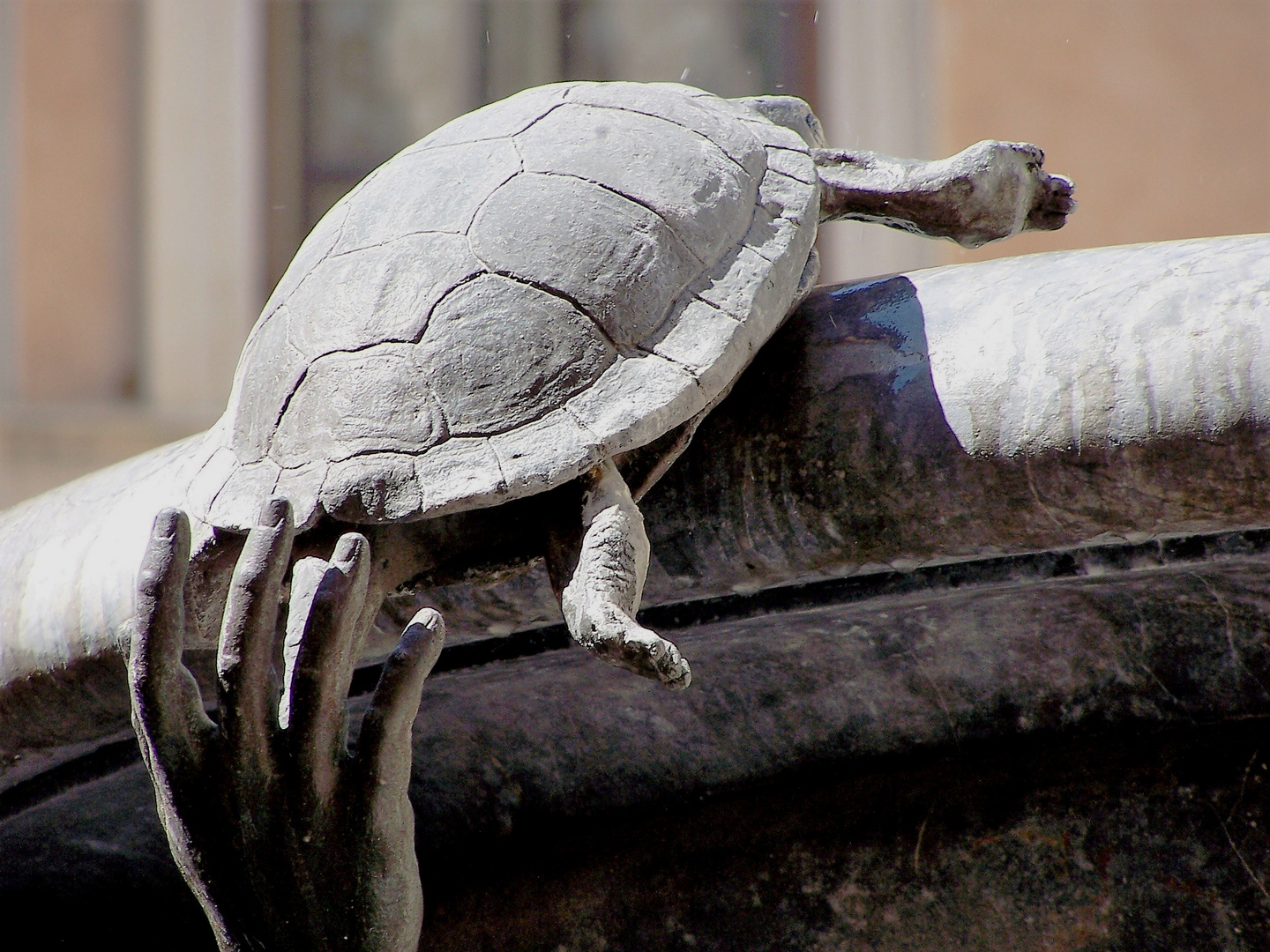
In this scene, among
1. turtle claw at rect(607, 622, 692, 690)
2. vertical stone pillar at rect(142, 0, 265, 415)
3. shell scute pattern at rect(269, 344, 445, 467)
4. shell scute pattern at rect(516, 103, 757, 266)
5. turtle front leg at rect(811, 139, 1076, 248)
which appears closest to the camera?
turtle claw at rect(607, 622, 692, 690)

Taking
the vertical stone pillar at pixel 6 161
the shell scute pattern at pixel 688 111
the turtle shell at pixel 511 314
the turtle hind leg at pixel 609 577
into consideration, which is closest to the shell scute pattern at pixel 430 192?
the turtle shell at pixel 511 314

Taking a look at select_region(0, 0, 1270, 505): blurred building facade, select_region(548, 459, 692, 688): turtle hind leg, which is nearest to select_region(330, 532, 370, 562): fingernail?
select_region(548, 459, 692, 688): turtle hind leg

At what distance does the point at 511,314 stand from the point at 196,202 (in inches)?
169

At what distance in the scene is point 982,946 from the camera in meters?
1.17

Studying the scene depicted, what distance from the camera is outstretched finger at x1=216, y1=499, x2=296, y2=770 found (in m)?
0.87

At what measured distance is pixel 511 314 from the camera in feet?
3.19

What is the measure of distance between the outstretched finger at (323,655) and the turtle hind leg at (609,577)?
0.43ft

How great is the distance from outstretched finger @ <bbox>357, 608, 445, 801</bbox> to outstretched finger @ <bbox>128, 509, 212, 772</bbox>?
4.1 inches

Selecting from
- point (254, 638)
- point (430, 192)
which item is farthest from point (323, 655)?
point (430, 192)

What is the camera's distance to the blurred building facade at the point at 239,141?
463 cm

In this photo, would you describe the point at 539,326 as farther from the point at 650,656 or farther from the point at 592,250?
the point at 650,656

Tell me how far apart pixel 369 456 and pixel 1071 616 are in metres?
0.58

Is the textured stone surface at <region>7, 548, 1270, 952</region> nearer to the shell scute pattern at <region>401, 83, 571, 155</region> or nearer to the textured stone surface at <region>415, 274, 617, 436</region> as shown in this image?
the textured stone surface at <region>415, 274, 617, 436</region>

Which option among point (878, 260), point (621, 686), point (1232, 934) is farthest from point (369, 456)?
point (878, 260)
